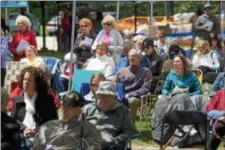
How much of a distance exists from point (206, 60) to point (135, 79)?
3.67 metres

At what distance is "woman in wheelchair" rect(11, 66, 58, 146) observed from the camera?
7234 millimetres

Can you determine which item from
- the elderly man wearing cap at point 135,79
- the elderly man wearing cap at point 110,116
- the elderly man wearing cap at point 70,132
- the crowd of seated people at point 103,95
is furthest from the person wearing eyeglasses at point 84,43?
the elderly man wearing cap at point 70,132

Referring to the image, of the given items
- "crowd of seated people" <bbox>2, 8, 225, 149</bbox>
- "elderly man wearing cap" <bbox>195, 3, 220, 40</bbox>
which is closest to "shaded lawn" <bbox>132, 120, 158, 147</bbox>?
"crowd of seated people" <bbox>2, 8, 225, 149</bbox>

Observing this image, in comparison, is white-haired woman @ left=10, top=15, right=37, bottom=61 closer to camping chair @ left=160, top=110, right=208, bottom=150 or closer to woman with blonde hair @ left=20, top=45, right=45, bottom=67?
woman with blonde hair @ left=20, top=45, right=45, bottom=67

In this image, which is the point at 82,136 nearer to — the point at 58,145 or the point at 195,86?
the point at 58,145

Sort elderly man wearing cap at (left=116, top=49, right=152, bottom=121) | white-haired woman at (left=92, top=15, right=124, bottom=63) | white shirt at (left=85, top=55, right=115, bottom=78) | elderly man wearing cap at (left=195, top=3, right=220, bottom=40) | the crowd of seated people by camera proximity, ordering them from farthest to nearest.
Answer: elderly man wearing cap at (left=195, top=3, right=220, bottom=40)
white-haired woman at (left=92, top=15, right=124, bottom=63)
white shirt at (left=85, top=55, right=115, bottom=78)
elderly man wearing cap at (left=116, top=49, right=152, bottom=121)
the crowd of seated people

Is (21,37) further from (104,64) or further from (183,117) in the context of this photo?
(183,117)

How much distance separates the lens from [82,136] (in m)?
6.28

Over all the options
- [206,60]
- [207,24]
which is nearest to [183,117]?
[206,60]

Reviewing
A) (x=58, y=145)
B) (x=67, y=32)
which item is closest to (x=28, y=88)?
(x=58, y=145)

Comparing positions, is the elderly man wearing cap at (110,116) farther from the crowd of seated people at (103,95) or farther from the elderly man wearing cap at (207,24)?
the elderly man wearing cap at (207,24)

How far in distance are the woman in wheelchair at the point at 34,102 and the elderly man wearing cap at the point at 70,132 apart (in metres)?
0.73

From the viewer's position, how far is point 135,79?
33.2 feet

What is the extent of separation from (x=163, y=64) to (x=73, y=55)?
179 cm
